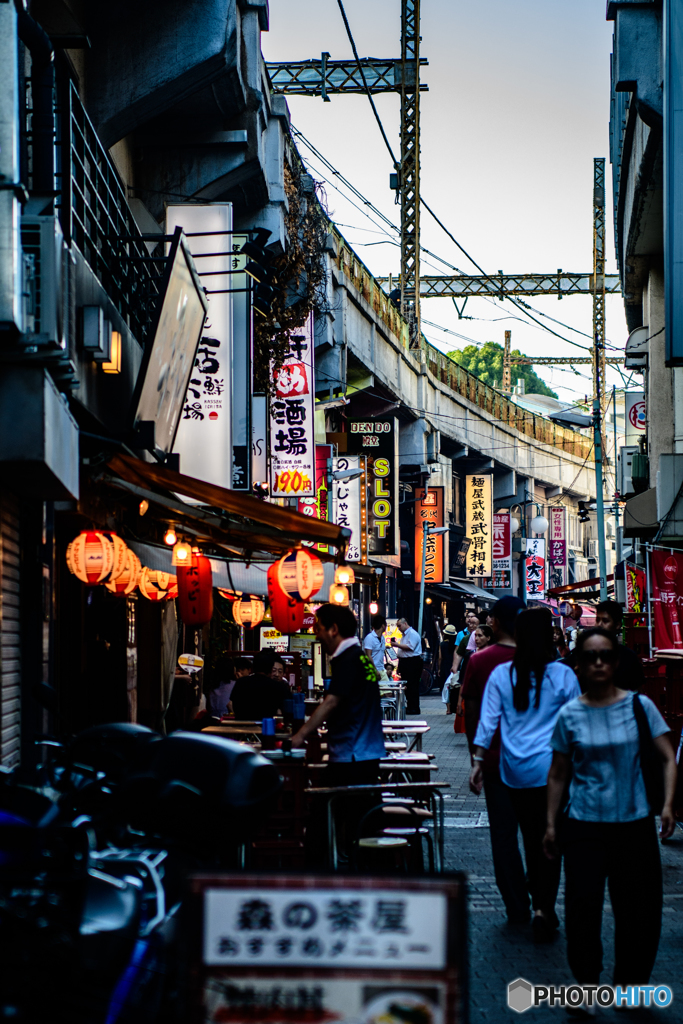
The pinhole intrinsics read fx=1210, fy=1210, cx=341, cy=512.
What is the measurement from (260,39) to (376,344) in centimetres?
1691

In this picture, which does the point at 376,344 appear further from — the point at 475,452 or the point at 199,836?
the point at 199,836

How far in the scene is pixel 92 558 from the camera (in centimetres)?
1036

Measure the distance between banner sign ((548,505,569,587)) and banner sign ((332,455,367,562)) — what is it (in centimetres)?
3547

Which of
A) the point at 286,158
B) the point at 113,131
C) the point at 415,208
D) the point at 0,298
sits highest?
the point at 415,208

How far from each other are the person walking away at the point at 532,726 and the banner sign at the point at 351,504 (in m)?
20.6

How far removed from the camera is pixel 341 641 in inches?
319

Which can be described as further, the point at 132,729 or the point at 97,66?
the point at 97,66

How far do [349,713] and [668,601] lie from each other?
33.0 feet

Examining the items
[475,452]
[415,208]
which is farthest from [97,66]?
[475,452]

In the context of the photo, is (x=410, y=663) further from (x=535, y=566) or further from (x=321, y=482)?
(x=535, y=566)

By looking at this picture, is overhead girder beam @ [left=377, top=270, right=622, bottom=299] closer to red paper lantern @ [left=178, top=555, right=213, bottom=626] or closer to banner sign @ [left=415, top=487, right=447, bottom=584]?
banner sign @ [left=415, top=487, right=447, bottom=584]

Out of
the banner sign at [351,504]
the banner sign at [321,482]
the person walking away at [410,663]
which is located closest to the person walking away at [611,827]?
the person walking away at [410,663]

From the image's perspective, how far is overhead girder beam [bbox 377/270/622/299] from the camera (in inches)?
1766

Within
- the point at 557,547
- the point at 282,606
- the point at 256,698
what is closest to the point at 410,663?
the point at 282,606
